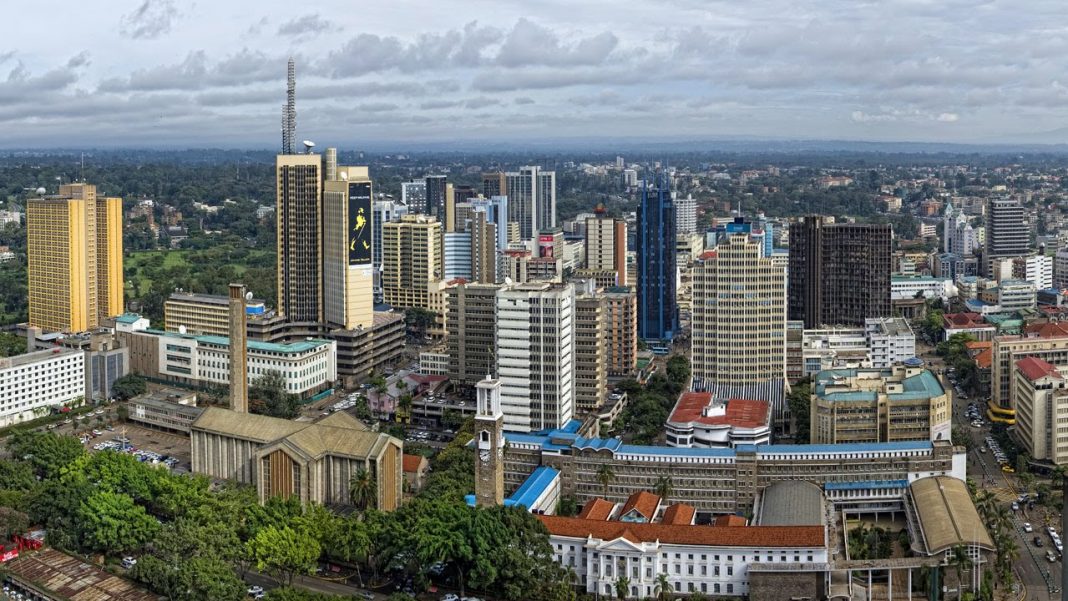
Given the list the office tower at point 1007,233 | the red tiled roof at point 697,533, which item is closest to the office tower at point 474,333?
the red tiled roof at point 697,533

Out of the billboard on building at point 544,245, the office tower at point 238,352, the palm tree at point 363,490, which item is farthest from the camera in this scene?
the billboard on building at point 544,245

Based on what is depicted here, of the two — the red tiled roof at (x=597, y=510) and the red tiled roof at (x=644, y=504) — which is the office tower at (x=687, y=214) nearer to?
the red tiled roof at (x=644, y=504)

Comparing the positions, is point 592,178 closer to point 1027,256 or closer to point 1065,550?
point 1027,256

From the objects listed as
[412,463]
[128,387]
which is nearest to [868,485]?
[412,463]

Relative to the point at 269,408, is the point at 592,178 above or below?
above

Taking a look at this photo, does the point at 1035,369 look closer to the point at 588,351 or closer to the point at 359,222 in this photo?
the point at 588,351

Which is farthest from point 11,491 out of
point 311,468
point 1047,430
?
point 1047,430
